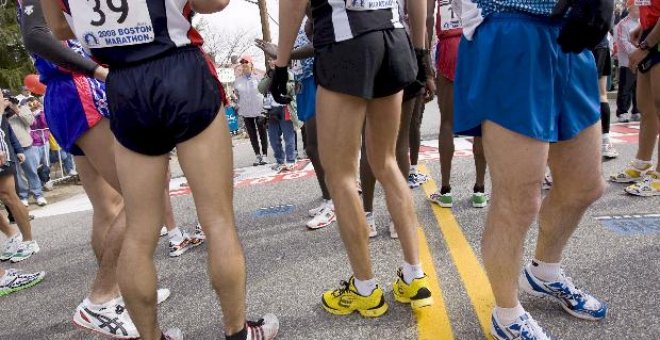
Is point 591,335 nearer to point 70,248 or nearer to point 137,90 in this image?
point 137,90

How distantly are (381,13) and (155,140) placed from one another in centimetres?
107

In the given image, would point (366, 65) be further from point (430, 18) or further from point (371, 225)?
point (430, 18)

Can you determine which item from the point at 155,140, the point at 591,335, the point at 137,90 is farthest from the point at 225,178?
the point at 591,335

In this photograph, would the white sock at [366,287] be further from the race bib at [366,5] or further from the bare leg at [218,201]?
the race bib at [366,5]

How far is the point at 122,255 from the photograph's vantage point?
173cm

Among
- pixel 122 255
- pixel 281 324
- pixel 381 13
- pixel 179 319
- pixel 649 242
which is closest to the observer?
pixel 122 255

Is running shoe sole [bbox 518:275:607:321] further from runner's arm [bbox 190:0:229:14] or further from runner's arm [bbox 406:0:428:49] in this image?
runner's arm [bbox 190:0:229:14]

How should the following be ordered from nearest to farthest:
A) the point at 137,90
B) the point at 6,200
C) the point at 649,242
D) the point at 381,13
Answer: the point at 137,90 < the point at 381,13 < the point at 649,242 < the point at 6,200

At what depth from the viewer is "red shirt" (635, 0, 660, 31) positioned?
10.6 ft

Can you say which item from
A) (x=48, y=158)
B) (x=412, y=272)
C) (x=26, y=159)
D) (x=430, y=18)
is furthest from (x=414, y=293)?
(x=48, y=158)

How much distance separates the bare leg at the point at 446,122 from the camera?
3617 mm

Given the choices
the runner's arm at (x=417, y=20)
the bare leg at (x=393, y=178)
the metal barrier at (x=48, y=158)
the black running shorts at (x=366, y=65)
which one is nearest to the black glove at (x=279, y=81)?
the black running shorts at (x=366, y=65)

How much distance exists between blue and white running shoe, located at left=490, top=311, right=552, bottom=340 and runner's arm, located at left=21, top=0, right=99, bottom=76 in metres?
2.21

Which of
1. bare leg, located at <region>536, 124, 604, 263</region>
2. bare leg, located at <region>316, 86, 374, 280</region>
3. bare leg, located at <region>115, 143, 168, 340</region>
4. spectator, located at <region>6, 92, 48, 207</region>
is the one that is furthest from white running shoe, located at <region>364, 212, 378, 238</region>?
spectator, located at <region>6, 92, 48, 207</region>
